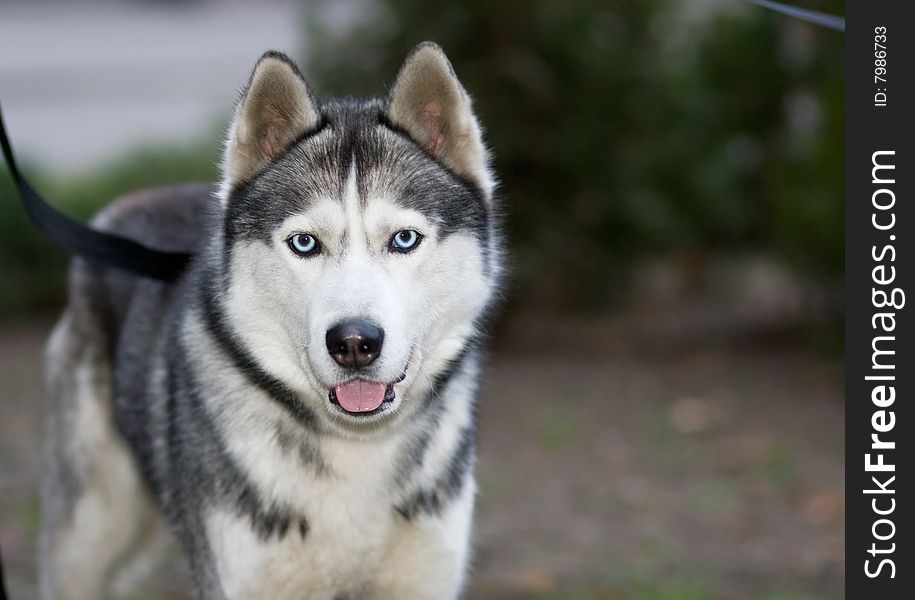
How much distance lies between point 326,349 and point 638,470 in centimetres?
445

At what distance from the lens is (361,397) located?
3205mm

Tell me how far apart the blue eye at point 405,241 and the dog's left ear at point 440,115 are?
0.34m

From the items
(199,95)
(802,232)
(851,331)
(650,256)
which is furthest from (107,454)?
(199,95)

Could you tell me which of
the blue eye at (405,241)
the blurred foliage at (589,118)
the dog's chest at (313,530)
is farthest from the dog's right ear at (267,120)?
the blurred foliage at (589,118)

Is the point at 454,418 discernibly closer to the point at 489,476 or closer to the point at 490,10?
the point at 489,476

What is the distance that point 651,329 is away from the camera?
10.6 m

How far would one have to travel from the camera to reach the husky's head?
3139 mm

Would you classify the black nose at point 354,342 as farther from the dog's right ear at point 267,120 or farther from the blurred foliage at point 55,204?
the blurred foliage at point 55,204

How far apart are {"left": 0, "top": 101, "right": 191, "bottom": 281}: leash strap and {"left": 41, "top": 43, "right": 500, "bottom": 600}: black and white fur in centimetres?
31

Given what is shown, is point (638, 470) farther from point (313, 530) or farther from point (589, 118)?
point (313, 530)

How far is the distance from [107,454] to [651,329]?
697cm

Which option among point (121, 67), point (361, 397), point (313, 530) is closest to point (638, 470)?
point (313, 530)

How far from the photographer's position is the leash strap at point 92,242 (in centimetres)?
406
